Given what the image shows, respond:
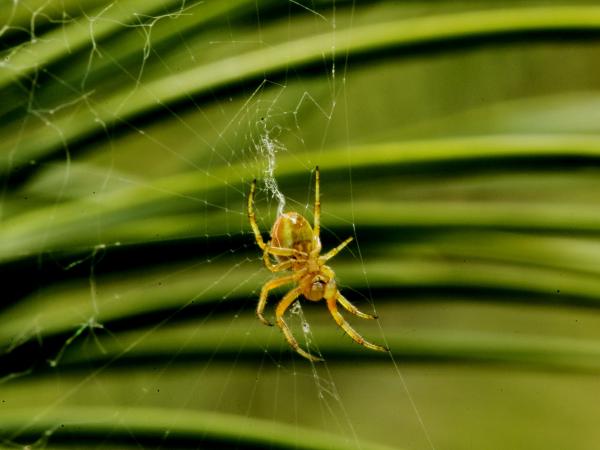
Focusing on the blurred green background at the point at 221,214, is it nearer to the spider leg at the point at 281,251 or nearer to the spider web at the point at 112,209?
the spider web at the point at 112,209

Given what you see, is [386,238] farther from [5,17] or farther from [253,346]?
[5,17]

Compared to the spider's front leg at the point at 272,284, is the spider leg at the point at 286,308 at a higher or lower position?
lower

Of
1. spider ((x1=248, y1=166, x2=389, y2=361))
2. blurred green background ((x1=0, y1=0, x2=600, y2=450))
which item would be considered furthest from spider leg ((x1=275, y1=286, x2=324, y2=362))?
blurred green background ((x1=0, y1=0, x2=600, y2=450))

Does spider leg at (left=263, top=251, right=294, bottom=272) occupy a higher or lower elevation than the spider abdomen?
lower

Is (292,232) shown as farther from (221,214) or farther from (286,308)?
(221,214)

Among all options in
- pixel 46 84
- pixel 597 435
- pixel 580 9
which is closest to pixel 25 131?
pixel 46 84

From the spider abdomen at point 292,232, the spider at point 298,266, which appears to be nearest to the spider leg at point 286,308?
the spider at point 298,266

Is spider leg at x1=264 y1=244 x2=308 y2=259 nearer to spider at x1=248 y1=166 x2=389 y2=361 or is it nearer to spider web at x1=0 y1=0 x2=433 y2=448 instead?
spider at x1=248 y1=166 x2=389 y2=361

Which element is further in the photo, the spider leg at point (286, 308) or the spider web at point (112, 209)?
the spider leg at point (286, 308)
